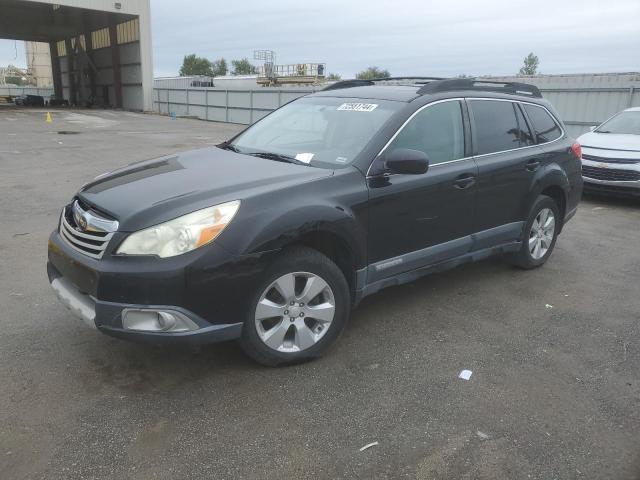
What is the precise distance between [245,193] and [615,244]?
17.2 ft

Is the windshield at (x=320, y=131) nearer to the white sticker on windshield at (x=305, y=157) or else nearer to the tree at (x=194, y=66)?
the white sticker on windshield at (x=305, y=157)

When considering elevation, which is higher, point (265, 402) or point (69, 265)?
point (69, 265)

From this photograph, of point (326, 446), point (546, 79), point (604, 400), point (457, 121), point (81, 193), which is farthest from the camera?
point (546, 79)

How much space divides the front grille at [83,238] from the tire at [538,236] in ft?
12.2

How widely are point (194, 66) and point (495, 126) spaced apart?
132049mm

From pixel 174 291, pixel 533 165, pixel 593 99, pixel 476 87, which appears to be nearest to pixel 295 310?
pixel 174 291

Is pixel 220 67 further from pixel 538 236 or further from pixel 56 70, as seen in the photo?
pixel 538 236

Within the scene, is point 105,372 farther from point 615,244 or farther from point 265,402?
point 615,244

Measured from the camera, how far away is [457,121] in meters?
4.33

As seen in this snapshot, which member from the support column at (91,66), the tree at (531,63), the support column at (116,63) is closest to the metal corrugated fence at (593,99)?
the support column at (116,63)

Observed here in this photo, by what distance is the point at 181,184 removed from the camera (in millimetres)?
3334

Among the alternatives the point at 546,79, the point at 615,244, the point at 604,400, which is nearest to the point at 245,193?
the point at 604,400

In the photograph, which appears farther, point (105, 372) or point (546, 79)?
point (546, 79)

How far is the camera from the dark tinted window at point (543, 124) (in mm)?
5194
